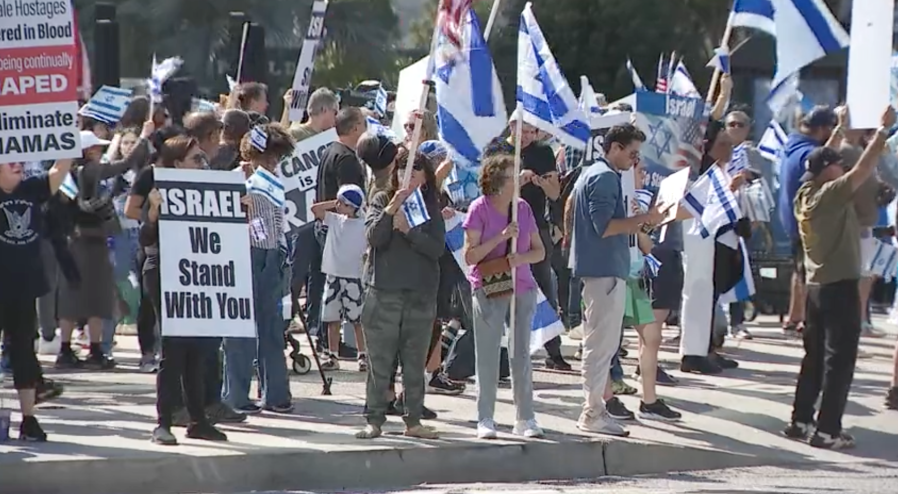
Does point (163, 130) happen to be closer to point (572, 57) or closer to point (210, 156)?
point (210, 156)

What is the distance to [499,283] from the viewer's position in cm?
977

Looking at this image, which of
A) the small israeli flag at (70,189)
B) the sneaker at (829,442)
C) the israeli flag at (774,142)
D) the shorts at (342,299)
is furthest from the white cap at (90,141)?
the israeli flag at (774,142)

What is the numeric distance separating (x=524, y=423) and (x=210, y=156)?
100 inches

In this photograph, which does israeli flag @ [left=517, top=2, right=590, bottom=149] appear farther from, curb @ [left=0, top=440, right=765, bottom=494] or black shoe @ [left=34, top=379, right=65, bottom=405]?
black shoe @ [left=34, top=379, right=65, bottom=405]

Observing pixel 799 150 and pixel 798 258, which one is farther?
pixel 798 258

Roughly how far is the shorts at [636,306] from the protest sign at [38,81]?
3.70 metres

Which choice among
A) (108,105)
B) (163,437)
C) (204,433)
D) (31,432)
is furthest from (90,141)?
(163,437)

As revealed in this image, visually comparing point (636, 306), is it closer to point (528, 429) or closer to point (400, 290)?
point (528, 429)

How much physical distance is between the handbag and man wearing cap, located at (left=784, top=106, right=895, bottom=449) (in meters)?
1.99

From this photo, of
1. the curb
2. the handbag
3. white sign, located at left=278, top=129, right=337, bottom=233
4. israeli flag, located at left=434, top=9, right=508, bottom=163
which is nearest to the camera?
the curb

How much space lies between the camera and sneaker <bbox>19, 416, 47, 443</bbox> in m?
9.45

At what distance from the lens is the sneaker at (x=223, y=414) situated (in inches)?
398

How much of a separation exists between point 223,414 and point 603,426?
2.32 metres

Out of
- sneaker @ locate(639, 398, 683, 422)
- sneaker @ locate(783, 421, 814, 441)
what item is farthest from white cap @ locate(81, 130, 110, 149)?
sneaker @ locate(783, 421, 814, 441)
